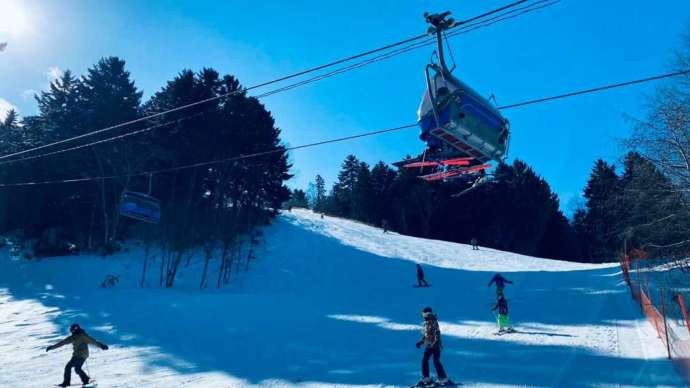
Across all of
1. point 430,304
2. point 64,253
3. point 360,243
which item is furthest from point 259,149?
point 430,304

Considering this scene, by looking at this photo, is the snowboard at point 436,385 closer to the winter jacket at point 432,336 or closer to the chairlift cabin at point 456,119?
the winter jacket at point 432,336

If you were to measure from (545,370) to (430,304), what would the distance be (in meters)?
10.0

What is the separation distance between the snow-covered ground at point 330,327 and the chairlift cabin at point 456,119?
4769mm

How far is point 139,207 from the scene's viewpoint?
15.6 meters

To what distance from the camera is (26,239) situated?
3953cm

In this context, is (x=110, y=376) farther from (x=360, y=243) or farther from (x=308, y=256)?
(x=360, y=243)

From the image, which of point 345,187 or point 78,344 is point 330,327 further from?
point 345,187

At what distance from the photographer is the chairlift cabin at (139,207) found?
15477 millimetres

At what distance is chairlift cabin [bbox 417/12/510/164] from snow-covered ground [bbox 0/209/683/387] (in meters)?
4.77

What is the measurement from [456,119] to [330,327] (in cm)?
1037

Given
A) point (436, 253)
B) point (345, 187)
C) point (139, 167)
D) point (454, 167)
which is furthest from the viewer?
point (345, 187)

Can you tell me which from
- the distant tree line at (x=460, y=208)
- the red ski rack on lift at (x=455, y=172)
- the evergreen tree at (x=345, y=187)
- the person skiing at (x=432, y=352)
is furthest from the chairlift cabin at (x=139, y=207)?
the evergreen tree at (x=345, y=187)

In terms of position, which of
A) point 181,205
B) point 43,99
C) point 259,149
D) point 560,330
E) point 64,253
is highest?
point 43,99

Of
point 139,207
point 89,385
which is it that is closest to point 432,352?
point 89,385
